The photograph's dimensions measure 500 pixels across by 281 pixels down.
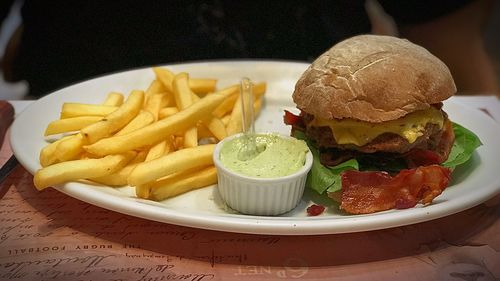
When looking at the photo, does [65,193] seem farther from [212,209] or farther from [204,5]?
[204,5]

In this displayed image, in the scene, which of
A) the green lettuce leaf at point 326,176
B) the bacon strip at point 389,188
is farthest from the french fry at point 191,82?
the bacon strip at point 389,188

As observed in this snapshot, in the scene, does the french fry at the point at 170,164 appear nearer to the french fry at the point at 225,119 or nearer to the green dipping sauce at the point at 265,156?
the green dipping sauce at the point at 265,156

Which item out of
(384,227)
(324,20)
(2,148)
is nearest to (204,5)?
(324,20)

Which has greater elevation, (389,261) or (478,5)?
(478,5)

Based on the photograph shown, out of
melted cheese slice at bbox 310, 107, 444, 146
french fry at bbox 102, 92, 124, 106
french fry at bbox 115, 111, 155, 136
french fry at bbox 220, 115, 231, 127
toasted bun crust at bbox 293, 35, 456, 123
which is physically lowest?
french fry at bbox 220, 115, 231, 127

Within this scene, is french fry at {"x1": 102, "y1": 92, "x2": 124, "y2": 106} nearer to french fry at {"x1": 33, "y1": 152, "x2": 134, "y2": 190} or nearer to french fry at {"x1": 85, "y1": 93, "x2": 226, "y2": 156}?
french fry at {"x1": 85, "y1": 93, "x2": 226, "y2": 156}

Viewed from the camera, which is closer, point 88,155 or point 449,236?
point 449,236

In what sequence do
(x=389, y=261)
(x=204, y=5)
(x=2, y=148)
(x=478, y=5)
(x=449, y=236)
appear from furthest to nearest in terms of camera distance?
(x=478, y=5)
(x=204, y=5)
(x=2, y=148)
(x=449, y=236)
(x=389, y=261)

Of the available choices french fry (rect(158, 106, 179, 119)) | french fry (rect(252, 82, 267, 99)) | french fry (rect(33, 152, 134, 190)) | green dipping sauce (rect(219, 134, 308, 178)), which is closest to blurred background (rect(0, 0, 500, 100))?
french fry (rect(252, 82, 267, 99))
